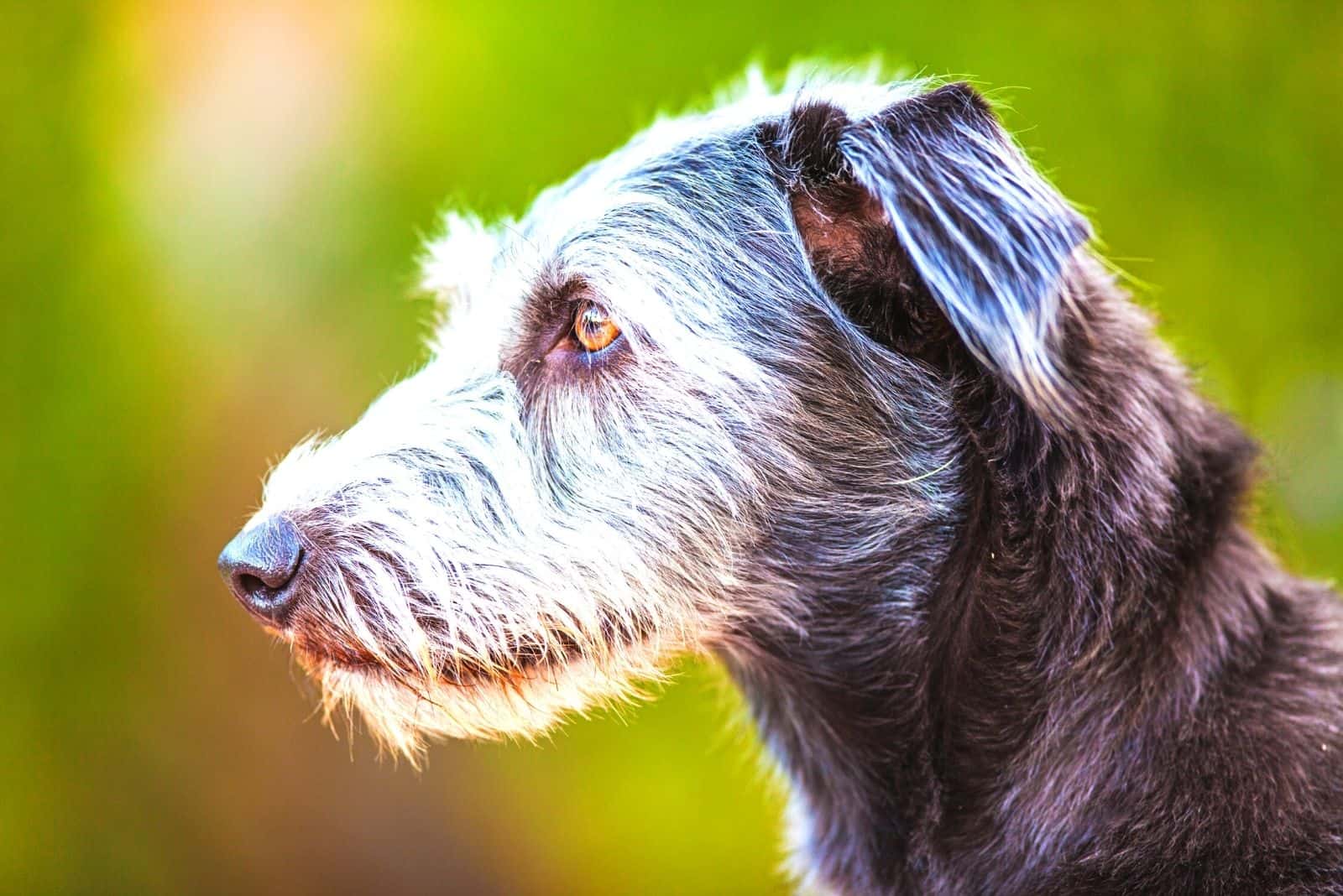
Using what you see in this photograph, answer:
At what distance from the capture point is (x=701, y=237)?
2818mm

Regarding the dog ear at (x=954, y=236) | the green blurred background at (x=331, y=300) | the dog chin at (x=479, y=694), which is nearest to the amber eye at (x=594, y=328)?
the dog ear at (x=954, y=236)

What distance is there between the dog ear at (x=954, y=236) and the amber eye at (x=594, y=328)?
53 centimetres

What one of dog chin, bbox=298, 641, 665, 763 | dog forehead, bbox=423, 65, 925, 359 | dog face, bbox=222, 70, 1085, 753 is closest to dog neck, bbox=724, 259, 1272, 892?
dog face, bbox=222, 70, 1085, 753

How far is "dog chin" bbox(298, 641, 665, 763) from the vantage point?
2768mm

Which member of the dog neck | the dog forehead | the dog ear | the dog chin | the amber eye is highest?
the dog forehead

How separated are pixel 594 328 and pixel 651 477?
41 centimetres

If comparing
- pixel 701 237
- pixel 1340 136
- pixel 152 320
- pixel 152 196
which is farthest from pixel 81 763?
pixel 1340 136

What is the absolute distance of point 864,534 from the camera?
2746 mm

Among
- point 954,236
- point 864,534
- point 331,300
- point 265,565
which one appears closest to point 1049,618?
point 864,534

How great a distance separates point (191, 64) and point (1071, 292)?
486cm

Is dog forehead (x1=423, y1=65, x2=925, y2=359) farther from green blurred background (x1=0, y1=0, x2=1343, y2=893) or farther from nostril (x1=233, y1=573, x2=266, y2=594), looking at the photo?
green blurred background (x1=0, y1=0, x2=1343, y2=893)

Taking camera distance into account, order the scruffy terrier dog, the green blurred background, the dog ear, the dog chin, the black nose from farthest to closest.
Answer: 1. the green blurred background
2. the dog chin
3. the black nose
4. the scruffy terrier dog
5. the dog ear

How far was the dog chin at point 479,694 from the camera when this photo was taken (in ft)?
9.08

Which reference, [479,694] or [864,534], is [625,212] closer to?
[864,534]
